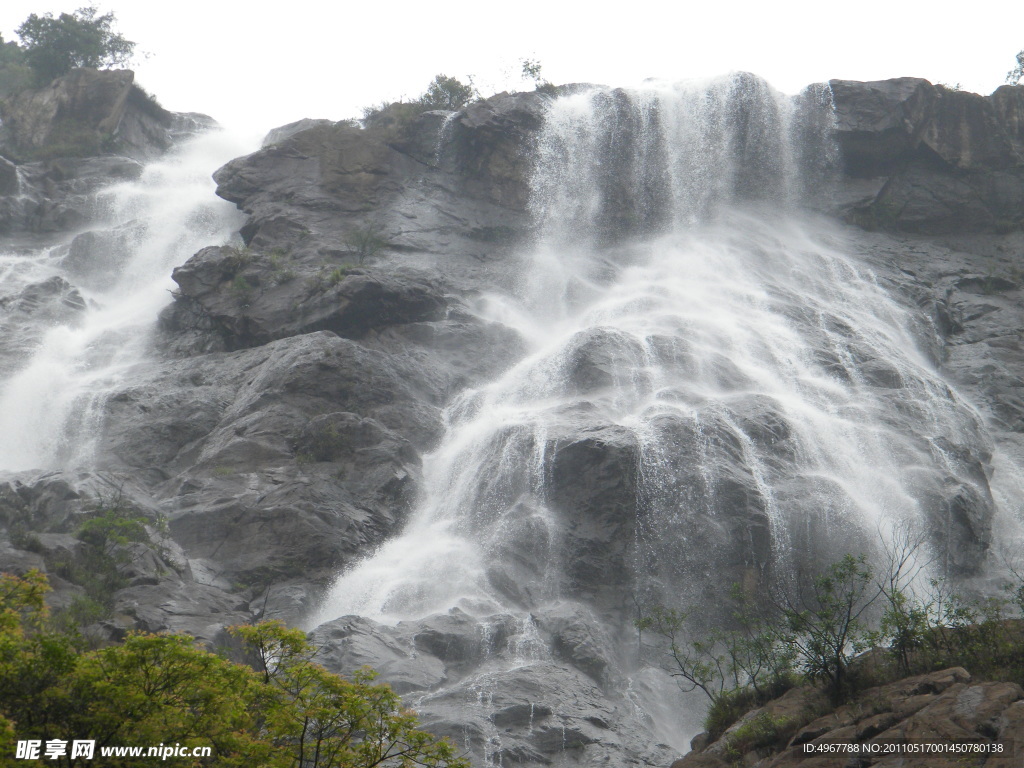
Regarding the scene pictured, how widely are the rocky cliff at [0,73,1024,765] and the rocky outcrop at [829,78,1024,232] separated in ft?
0.36

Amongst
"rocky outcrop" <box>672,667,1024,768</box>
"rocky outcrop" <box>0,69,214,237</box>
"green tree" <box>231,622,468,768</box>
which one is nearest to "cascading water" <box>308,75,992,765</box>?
"rocky outcrop" <box>672,667,1024,768</box>

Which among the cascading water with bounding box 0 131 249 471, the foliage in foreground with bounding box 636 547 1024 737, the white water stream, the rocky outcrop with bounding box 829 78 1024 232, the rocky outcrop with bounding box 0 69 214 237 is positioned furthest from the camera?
the rocky outcrop with bounding box 829 78 1024 232

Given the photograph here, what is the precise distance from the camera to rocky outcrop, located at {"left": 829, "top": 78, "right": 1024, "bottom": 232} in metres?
40.4

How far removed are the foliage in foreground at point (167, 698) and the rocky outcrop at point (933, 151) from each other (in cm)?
3747

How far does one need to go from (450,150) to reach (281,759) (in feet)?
116

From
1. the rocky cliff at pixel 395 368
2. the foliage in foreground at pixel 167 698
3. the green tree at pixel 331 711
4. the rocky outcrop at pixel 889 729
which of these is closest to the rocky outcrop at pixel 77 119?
the rocky cliff at pixel 395 368

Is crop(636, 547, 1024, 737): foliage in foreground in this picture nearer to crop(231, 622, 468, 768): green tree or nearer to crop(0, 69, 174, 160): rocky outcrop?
crop(231, 622, 468, 768): green tree

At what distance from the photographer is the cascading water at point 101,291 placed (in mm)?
27172

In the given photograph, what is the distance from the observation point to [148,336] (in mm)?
32688

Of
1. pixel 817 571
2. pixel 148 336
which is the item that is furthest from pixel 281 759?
pixel 148 336

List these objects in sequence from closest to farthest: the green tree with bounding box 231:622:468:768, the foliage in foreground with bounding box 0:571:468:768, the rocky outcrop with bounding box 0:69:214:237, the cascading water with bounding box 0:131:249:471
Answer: the foliage in foreground with bounding box 0:571:468:768 → the green tree with bounding box 231:622:468:768 → the cascading water with bounding box 0:131:249:471 → the rocky outcrop with bounding box 0:69:214:237

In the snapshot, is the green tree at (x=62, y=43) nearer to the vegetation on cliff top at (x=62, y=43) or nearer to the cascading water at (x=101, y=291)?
the vegetation on cliff top at (x=62, y=43)

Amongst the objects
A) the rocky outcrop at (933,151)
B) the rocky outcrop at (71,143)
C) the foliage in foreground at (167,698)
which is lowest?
the foliage in foreground at (167,698)

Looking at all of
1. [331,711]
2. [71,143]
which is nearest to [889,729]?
[331,711]
